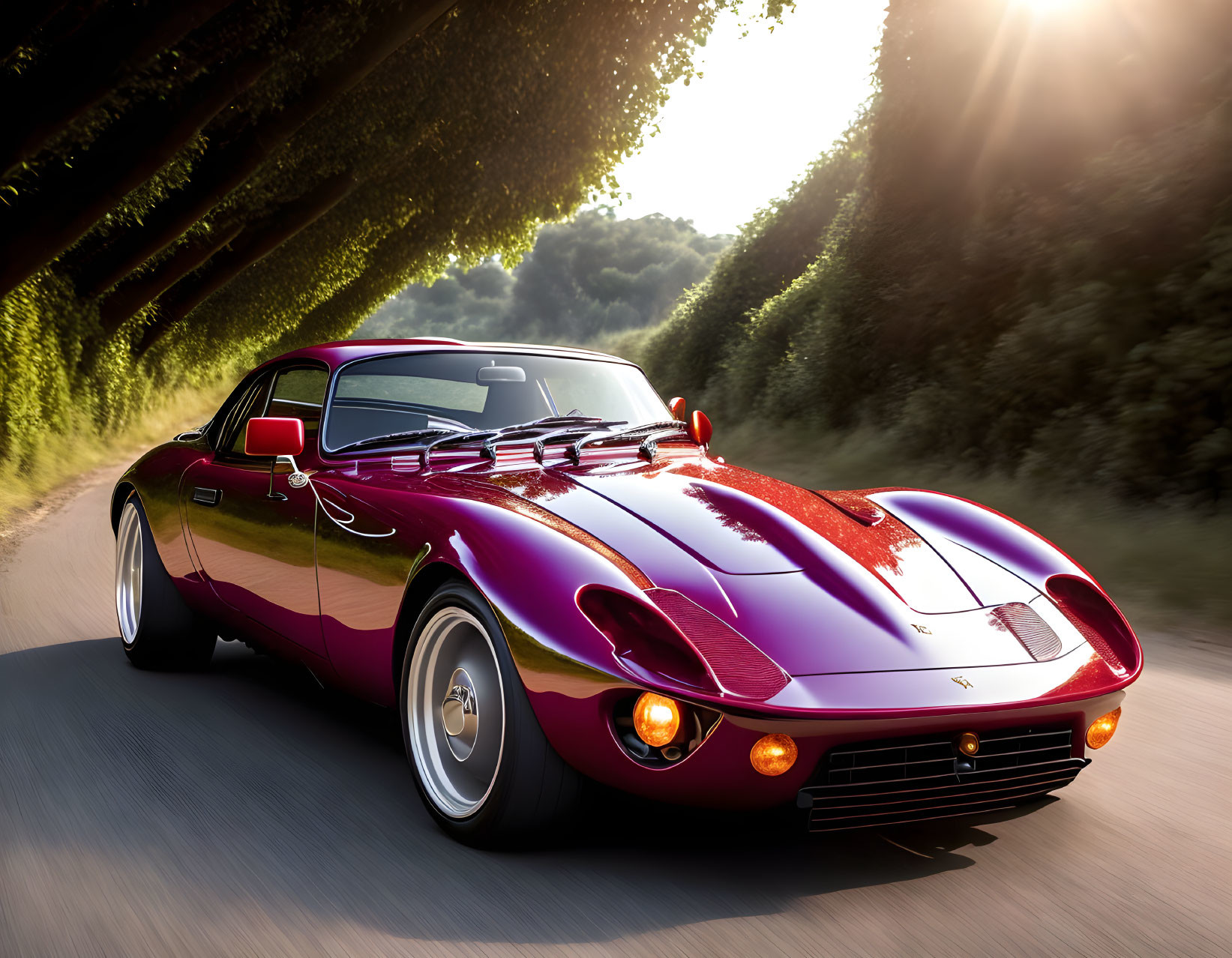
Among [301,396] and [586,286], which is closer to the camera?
[301,396]

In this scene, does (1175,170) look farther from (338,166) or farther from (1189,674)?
(338,166)

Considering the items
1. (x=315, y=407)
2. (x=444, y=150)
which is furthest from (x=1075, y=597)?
(x=444, y=150)

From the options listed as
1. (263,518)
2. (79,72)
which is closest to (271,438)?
(263,518)

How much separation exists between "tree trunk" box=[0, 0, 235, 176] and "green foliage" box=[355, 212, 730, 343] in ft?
248

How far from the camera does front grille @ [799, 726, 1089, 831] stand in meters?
2.67

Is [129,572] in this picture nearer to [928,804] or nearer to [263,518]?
[263,518]

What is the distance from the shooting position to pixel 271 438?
408cm

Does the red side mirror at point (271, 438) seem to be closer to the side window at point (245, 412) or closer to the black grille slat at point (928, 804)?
the side window at point (245, 412)

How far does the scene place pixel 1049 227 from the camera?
32.5 ft

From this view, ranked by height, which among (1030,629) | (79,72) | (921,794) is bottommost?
(921,794)

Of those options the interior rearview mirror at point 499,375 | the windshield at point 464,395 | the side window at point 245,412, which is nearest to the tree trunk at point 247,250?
the side window at point 245,412

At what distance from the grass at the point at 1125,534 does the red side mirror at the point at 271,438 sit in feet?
14.1

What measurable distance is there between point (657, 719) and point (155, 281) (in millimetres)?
18429

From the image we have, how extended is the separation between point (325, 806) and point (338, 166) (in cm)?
1566
